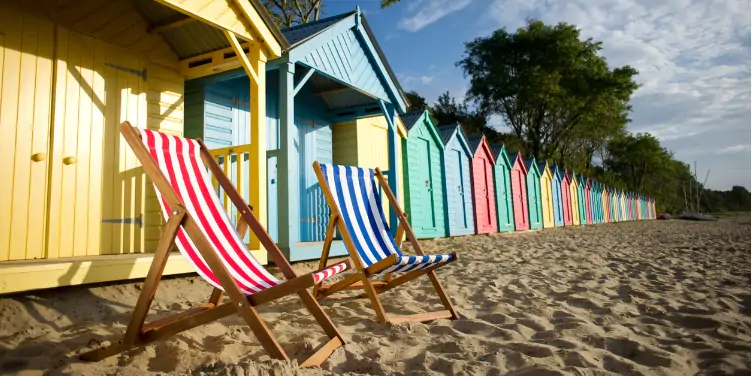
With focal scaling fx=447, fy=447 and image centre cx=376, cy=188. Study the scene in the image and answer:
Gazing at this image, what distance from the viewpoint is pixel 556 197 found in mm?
18391

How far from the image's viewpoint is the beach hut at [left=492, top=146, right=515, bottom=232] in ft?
41.4

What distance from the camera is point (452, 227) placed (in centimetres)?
986

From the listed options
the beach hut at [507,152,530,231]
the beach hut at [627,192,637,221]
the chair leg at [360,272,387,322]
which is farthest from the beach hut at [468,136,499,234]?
the beach hut at [627,192,637,221]

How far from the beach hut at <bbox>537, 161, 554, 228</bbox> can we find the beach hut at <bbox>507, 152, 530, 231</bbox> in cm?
190

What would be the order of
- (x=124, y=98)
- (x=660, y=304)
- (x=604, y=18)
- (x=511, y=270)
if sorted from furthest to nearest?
(x=604, y=18), (x=511, y=270), (x=124, y=98), (x=660, y=304)

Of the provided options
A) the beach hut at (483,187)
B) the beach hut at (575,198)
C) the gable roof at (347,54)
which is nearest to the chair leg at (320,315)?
the gable roof at (347,54)

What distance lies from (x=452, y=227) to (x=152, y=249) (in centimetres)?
676

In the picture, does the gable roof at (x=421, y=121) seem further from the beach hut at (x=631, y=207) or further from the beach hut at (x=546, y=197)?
the beach hut at (x=631, y=207)

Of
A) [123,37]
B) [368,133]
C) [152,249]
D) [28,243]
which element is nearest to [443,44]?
[368,133]

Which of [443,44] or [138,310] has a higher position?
[443,44]

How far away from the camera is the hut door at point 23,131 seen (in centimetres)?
329

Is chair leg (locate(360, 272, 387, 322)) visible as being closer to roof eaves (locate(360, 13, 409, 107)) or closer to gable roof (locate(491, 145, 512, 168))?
roof eaves (locate(360, 13, 409, 107))

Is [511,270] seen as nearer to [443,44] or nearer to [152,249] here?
[152,249]

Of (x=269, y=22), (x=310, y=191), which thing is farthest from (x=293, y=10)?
(x=269, y=22)
